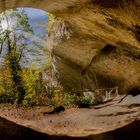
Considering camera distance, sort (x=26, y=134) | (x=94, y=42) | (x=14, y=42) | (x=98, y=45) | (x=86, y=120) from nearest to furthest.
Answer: (x=26, y=134)
(x=86, y=120)
(x=94, y=42)
(x=98, y=45)
(x=14, y=42)

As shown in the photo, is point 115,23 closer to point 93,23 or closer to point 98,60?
point 93,23

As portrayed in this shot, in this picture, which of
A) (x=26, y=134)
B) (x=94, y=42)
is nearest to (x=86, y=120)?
(x=94, y=42)

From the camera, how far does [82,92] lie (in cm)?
1873

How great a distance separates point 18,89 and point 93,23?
8.98 metres

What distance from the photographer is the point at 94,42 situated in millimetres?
13453

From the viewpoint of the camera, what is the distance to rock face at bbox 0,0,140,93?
23.0ft

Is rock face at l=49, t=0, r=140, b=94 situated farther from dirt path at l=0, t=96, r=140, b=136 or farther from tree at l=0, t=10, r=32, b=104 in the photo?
tree at l=0, t=10, r=32, b=104

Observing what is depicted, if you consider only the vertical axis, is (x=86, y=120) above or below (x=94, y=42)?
below

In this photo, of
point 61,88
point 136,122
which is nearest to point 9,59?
point 61,88

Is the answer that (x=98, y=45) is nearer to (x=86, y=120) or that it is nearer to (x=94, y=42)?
(x=94, y=42)

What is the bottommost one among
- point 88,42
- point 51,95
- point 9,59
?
point 51,95

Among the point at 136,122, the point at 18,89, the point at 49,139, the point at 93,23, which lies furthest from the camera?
the point at 18,89

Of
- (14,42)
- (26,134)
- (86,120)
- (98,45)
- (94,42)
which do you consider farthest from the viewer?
(14,42)

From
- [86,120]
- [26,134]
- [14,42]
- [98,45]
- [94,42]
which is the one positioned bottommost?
[86,120]
